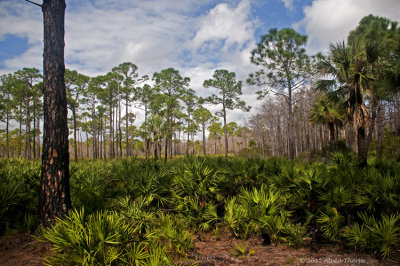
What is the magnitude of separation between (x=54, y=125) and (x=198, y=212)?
371 cm

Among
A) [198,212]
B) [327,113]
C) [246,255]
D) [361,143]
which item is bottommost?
[246,255]

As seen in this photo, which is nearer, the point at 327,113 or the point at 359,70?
the point at 359,70

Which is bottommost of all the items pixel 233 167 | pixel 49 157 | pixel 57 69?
pixel 233 167

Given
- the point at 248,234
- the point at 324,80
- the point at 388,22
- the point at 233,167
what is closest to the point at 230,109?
the point at 324,80

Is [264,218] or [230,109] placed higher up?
[230,109]

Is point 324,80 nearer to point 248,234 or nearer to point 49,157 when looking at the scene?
point 248,234

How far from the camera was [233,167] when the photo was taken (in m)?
6.81

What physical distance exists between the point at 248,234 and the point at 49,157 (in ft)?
14.9

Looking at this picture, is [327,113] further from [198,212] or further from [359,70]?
[198,212]

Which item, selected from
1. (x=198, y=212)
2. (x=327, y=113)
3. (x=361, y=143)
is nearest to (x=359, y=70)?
(x=361, y=143)

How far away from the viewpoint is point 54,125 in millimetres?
4355

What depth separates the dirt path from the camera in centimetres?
335

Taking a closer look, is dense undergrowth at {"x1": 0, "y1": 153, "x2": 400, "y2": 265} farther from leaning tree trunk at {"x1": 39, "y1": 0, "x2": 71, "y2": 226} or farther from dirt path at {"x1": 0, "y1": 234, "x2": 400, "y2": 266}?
leaning tree trunk at {"x1": 39, "y1": 0, "x2": 71, "y2": 226}

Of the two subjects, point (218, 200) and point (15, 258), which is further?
point (218, 200)
